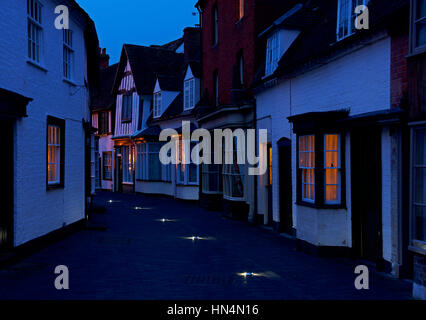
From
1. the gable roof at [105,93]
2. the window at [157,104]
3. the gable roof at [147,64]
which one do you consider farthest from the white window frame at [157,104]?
the gable roof at [105,93]

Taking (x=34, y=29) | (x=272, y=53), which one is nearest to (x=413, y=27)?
(x=34, y=29)

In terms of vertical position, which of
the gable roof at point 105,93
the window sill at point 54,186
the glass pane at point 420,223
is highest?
the gable roof at point 105,93

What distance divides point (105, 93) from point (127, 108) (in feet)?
23.2

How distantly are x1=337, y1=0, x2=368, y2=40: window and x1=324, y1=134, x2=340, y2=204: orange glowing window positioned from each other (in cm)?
236

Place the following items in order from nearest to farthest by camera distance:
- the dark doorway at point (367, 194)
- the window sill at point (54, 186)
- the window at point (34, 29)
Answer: the dark doorway at point (367, 194), the window at point (34, 29), the window sill at point (54, 186)

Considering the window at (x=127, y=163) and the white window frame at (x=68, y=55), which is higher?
the white window frame at (x=68, y=55)

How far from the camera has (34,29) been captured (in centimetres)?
1221

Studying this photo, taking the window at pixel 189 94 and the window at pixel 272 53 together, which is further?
the window at pixel 189 94

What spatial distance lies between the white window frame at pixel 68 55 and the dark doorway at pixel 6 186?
4.52 meters

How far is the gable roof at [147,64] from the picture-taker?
34.9 metres

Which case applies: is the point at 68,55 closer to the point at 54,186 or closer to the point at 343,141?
the point at 54,186

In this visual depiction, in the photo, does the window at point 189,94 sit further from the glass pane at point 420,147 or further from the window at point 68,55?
the glass pane at point 420,147

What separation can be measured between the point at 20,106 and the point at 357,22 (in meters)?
7.39

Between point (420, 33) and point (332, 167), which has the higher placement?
point (420, 33)
